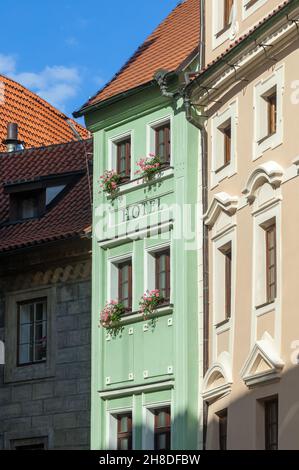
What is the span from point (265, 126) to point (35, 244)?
8.69 meters

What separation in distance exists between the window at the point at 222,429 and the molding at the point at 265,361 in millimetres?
1588

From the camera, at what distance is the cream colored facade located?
28.3 metres

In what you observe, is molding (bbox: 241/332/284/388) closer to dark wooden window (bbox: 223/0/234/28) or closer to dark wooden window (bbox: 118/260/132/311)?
dark wooden window (bbox: 118/260/132/311)

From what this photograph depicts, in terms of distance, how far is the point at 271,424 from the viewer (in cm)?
2900

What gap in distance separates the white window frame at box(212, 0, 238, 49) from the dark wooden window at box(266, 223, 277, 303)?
16.5 ft

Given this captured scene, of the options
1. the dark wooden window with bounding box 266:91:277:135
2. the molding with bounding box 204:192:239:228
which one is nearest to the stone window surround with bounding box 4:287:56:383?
the molding with bounding box 204:192:239:228

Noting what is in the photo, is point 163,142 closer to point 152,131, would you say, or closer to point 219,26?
point 152,131

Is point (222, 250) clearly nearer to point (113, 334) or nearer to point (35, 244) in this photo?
point (113, 334)

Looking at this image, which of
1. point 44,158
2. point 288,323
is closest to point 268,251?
point 288,323

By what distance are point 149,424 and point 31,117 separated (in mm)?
21943

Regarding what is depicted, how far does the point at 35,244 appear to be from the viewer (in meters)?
37.2

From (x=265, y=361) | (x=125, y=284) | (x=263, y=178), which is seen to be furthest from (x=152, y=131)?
(x=265, y=361)

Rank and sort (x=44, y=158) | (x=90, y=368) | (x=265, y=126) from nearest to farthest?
(x=265, y=126) → (x=90, y=368) → (x=44, y=158)

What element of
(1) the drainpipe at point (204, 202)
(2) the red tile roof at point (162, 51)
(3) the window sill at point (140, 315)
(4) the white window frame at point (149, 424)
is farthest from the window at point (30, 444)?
(2) the red tile roof at point (162, 51)
